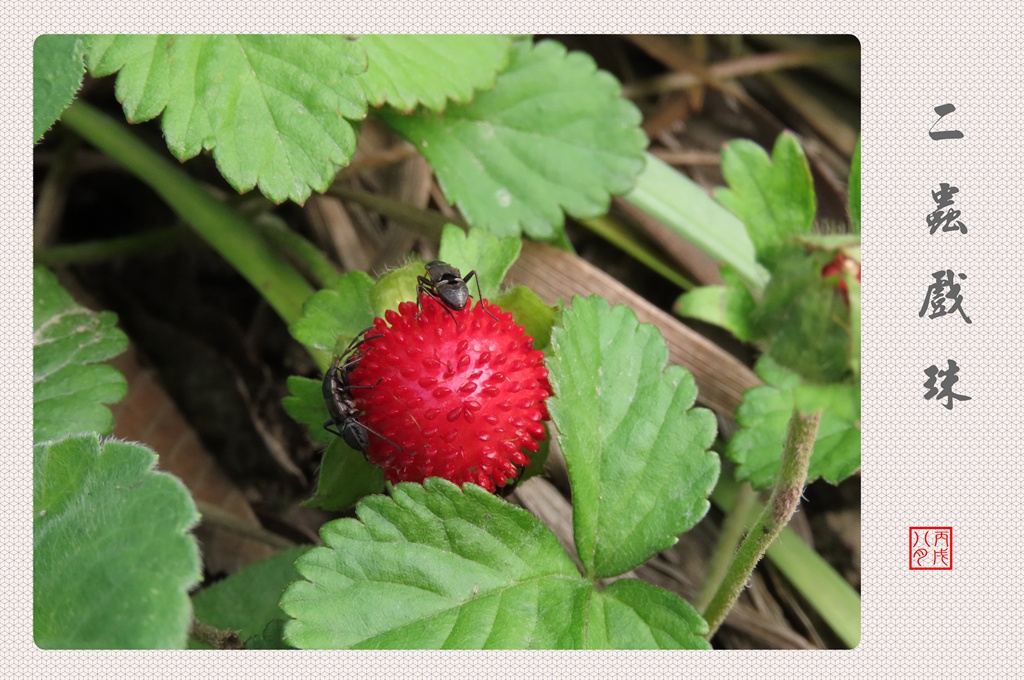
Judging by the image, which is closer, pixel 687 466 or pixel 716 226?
pixel 687 466

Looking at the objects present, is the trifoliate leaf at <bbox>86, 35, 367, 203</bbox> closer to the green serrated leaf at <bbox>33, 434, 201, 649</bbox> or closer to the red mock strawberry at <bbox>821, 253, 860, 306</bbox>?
the green serrated leaf at <bbox>33, 434, 201, 649</bbox>

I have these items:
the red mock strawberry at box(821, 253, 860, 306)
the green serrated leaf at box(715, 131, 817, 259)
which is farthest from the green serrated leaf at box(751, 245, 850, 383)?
the green serrated leaf at box(715, 131, 817, 259)

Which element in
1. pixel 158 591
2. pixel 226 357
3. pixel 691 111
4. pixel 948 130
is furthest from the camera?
pixel 691 111

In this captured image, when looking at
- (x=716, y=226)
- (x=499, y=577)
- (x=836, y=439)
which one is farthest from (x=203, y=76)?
(x=836, y=439)

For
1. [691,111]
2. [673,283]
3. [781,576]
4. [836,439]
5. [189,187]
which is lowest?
[781,576]

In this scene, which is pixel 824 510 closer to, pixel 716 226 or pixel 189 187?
pixel 716 226
